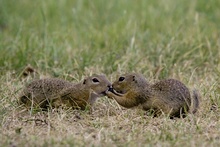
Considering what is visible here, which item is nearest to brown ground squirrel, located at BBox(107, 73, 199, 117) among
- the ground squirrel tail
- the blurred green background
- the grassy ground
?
the ground squirrel tail

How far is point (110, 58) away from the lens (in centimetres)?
852

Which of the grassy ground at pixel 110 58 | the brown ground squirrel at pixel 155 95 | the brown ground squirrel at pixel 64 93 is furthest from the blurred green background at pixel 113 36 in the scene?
the brown ground squirrel at pixel 155 95

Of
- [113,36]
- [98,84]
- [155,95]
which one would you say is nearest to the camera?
[155,95]

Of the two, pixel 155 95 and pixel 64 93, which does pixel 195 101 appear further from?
pixel 64 93

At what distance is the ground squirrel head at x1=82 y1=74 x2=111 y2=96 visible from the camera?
6809 mm

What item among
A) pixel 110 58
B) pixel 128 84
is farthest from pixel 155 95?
pixel 110 58

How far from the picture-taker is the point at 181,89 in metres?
6.63

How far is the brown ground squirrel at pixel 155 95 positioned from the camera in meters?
6.61

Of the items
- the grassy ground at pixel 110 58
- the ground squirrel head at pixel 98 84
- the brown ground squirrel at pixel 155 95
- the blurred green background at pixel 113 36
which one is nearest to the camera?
the grassy ground at pixel 110 58

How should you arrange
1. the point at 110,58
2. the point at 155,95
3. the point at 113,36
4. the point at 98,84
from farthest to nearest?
the point at 113,36, the point at 110,58, the point at 98,84, the point at 155,95

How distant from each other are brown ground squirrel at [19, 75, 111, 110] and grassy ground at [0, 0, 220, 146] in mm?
140

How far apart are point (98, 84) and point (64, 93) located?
1.10 feet

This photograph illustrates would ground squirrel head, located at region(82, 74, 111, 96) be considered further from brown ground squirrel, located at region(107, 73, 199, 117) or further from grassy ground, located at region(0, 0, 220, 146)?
grassy ground, located at region(0, 0, 220, 146)

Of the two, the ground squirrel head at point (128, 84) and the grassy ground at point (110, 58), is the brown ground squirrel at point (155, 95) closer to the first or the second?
the ground squirrel head at point (128, 84)
